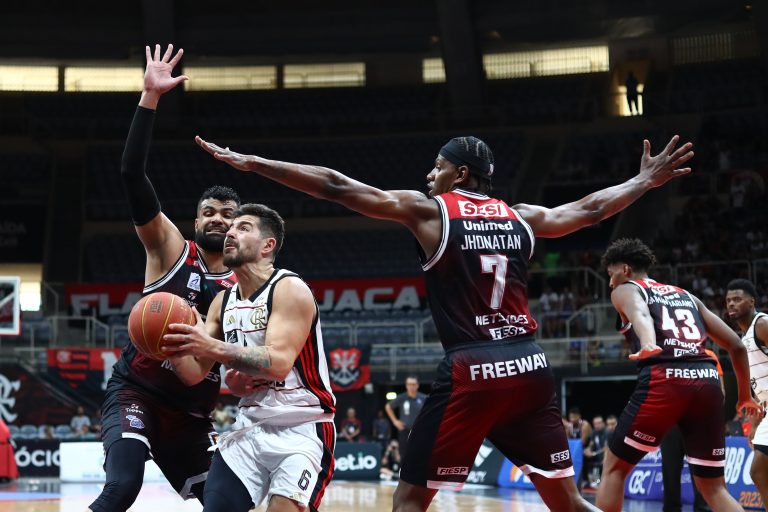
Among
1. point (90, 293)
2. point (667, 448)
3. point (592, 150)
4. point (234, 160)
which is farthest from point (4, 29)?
point (234, 160)

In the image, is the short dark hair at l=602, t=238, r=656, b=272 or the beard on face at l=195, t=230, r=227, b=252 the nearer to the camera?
the beard on face at l=195, t=230, r=227, b=252

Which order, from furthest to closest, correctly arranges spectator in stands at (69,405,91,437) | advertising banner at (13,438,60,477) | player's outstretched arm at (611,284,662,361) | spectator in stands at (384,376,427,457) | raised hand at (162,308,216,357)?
spectator in stands at (69,405,91,437) → advertising banner at (13,438,60,477) → spectator in stands at (384,376,427,457) → player's outstretched arm at (611,284,662,361) → raised hand at (162,308,216,357)

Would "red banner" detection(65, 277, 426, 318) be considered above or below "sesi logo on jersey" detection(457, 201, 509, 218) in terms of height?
below

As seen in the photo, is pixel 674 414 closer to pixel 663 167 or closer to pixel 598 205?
pixel 663 167

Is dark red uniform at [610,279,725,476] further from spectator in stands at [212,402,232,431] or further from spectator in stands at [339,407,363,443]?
spectator in stands at [212,402,232,431]

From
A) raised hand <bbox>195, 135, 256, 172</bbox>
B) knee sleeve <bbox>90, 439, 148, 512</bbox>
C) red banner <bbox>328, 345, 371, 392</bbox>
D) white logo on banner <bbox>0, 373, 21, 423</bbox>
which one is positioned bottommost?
white logo on banner <bbox>0, 373, 21, 423</bbox>

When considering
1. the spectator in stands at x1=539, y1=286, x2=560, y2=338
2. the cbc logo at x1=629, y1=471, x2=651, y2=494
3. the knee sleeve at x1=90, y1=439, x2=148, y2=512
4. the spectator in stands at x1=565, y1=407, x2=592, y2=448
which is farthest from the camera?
the spectator in stands at x1=539, y1=286, x2=560, y2=338

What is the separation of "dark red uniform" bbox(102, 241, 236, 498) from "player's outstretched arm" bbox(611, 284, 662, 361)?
2742 mm

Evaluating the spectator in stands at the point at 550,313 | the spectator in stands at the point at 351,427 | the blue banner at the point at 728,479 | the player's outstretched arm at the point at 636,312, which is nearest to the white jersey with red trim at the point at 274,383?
the player's outstretched arm at the point at 636,312

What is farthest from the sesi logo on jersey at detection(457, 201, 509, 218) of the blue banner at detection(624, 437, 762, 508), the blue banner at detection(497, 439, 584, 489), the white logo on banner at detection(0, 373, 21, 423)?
the white logo on banner at detection(0, 373, 21, 423)

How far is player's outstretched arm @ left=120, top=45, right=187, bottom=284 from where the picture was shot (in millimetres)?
5719

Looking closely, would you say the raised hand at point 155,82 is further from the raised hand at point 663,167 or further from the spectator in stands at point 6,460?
the spectator in stands at point 6,460

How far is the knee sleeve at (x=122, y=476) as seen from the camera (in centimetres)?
538

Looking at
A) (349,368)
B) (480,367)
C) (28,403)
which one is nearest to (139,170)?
(480,367)
